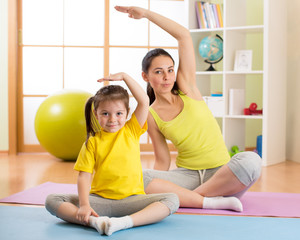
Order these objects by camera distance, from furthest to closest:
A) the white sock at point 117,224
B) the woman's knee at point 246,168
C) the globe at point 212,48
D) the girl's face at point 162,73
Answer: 1. the globe at point 212,48
2. the girl's face at point 162,73
3. the woman's knee at point 246,168
4. the white sock at point 117,224

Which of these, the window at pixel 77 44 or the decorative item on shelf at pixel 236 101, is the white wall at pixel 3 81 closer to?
the window at pixel 77 44

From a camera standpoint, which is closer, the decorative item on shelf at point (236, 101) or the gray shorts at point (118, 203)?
the gray shorts at point (118, 203)

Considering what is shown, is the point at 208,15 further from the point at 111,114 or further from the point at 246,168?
the point at 111,114

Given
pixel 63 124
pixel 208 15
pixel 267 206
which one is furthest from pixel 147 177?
pixel 208 15

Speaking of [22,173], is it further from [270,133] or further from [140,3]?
[140,3]

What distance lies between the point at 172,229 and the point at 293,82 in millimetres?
2760

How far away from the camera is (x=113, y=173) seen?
69.4 inches

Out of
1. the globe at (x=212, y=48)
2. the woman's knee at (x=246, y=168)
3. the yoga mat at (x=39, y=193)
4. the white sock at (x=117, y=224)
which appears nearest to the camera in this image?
the white sock at (x=117, y=224)

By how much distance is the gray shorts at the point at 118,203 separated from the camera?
1.76m

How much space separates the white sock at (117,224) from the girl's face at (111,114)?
0.36 metres

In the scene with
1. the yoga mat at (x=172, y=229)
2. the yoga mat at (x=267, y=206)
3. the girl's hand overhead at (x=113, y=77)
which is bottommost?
the yoga mat at (x=267, y=206)

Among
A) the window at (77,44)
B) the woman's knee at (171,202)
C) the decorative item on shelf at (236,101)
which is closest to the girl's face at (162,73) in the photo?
the woman's knee at (171,202)

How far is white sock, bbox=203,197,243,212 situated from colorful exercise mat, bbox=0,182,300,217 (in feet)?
0.07

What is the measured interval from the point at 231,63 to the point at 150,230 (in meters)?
2.59
